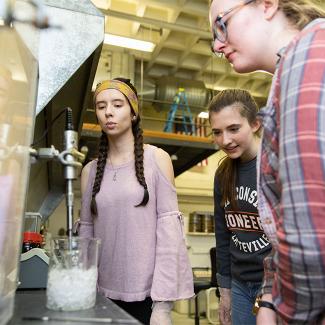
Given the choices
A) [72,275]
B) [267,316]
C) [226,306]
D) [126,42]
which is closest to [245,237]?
[226,306]

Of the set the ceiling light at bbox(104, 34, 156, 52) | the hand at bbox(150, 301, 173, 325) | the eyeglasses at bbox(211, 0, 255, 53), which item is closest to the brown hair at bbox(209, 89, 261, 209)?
the hand at bbox(150, 301, 173, 325)

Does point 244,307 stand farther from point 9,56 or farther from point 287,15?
point 9,56

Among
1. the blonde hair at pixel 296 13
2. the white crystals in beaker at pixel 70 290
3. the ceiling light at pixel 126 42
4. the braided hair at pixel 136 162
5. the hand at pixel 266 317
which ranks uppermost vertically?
the ceiling light at pixel 126 42

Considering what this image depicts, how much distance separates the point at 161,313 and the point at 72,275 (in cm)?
46

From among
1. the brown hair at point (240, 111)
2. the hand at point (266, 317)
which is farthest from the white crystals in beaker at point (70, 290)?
the brown hair at point (240, 111)

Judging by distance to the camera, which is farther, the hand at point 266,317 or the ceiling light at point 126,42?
the ceiling light at point 126,42

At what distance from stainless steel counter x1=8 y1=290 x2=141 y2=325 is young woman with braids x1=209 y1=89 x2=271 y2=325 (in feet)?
2.39

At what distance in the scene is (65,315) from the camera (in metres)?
0.59

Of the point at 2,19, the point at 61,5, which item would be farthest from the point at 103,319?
the point at 61,5

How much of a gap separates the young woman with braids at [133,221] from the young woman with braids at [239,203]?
0.90 ft

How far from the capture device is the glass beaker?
24.4 inches

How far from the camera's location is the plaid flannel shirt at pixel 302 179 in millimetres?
492

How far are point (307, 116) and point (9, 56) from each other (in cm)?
46

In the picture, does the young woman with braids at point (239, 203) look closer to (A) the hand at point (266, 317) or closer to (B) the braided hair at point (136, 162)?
(B) the braided hair at point (136, 162)
